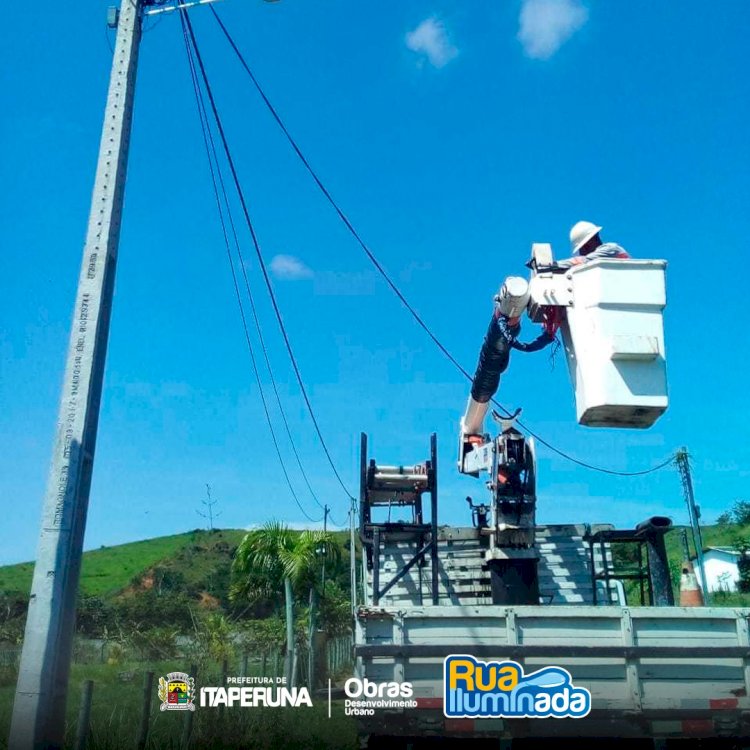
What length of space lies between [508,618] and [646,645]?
1146 millimetres

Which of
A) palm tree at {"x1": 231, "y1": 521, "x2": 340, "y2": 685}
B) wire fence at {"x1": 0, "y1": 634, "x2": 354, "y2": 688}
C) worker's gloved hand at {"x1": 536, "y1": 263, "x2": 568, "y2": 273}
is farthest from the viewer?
palm tree at {"x1": 231, "y1": 521, "x2": 340, "y2": 685}

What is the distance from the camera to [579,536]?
1095 cm

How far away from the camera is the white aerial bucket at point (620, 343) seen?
582cm

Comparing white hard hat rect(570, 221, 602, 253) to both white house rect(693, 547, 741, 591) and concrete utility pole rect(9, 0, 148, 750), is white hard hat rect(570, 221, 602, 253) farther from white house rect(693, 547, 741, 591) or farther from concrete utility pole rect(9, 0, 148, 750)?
white house rect(693, 547, 741, 591)

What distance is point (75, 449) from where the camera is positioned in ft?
21.1

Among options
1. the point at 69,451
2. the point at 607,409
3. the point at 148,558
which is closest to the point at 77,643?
the point at 69,451

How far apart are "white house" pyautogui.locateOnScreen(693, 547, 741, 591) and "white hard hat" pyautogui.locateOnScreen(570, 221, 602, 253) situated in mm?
43661

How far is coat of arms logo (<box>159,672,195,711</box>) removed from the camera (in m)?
7.90

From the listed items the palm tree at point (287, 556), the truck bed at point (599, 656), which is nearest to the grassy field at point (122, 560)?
the palm tree at point (287, 556)

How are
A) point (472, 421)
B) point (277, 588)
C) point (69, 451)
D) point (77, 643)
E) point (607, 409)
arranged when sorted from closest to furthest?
point (607, 409), point (69, 451), point (472, 421), point (277, 588), point (77, 643)

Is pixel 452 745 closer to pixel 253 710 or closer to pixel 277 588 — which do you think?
pixel 253 710

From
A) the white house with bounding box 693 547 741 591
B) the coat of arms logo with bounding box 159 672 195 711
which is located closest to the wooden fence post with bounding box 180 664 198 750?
the coat of arms logo with bounding box 159 672 195 711

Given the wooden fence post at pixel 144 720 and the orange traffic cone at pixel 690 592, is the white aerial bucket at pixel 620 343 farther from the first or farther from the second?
the wooden fence post at pixel 144 720

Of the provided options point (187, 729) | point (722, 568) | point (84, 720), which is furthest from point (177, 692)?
point (722, 568)
